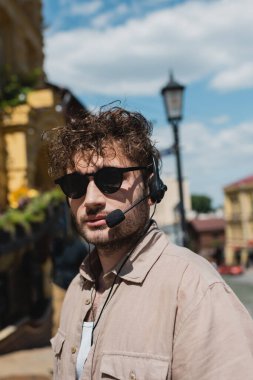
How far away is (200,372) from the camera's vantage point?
1505mm

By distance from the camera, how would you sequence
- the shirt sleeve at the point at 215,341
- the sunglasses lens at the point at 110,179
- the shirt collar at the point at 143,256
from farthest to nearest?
the sunglasses lens at the point at 110,179 < the shirt collar at the point at 143,256 < the shirt sleeve at the point at 215,341

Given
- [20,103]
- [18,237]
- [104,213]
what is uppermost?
[20,103]

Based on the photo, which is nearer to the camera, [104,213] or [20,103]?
[104,213]

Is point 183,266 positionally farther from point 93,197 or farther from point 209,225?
point 209,225

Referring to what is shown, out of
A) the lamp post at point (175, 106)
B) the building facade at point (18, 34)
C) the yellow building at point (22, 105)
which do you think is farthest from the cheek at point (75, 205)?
the building facade at point (18, 34)

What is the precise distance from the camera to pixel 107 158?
191cm

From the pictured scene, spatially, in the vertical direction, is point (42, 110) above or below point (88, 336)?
above

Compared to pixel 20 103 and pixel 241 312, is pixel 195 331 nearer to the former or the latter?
pixel 241 312

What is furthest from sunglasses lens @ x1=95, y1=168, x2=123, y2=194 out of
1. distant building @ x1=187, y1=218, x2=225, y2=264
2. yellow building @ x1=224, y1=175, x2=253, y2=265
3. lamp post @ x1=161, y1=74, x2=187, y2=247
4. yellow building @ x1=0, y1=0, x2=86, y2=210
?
distant building @ x1=187, y1=218, x2=225, y2=264

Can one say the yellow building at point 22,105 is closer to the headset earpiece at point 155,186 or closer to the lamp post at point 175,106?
the lamp post at point 175,106

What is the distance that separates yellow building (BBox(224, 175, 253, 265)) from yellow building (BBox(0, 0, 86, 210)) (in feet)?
141

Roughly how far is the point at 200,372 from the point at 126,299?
38cm

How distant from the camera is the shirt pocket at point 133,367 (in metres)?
1.55

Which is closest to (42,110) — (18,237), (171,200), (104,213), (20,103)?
(20,103)
